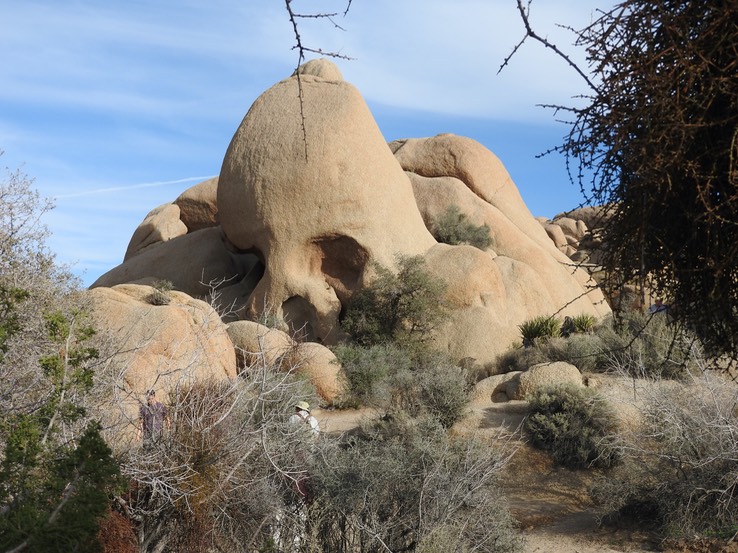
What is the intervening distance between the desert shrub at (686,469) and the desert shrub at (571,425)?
7.71ft

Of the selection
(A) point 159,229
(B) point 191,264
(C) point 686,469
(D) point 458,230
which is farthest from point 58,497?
(A) point 159,229

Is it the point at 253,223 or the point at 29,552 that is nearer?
the point at 29,552

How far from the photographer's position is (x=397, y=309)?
82.0 ft

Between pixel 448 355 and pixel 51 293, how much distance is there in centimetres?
1311

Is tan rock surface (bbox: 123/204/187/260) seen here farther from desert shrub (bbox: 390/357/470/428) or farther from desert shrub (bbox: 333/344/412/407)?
desert shrub (bbox: 390/357/470/428)

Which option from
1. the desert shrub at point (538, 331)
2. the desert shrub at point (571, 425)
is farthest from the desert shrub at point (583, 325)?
the desert shrub at point (571, 425)

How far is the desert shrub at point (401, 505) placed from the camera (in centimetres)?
731

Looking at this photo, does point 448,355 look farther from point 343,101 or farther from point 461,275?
point 343,101

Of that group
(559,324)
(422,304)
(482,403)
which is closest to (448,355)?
(422,304)

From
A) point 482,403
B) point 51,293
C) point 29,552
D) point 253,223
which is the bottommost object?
point 482,403

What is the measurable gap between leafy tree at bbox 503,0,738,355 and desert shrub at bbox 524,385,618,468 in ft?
32.9

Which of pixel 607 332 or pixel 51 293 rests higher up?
pixel 51 293

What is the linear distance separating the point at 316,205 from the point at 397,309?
408 cm

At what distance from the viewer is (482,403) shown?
16875 millimetres
